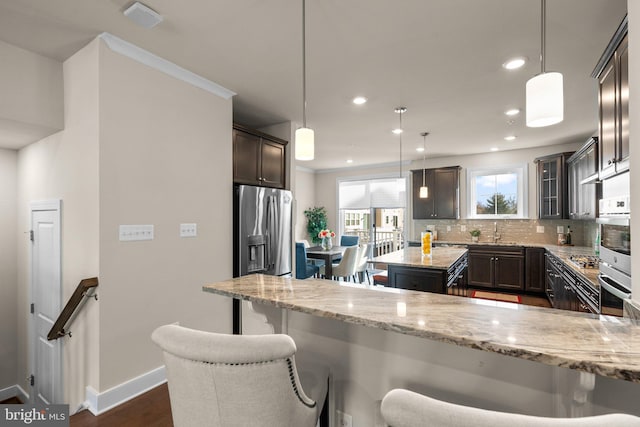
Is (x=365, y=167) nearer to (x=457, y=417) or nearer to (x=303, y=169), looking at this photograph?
(x=303, y=169)

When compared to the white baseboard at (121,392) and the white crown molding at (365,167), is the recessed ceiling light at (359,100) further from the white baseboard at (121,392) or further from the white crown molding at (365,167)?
the white crown molding at (365,167)

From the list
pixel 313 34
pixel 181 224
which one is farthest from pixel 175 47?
pixel 181 224

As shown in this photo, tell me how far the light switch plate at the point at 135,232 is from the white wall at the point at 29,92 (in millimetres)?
1060

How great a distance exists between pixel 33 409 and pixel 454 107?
4.60 metres

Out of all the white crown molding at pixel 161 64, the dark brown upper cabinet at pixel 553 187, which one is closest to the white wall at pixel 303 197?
the white crown molding at pixel 161 64

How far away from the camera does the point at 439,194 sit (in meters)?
6.32

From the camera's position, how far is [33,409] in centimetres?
205

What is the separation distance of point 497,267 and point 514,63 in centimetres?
396

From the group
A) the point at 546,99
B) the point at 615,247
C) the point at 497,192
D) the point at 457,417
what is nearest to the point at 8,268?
the point at 457,417

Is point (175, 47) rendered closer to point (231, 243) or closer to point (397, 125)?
point (231, 243)

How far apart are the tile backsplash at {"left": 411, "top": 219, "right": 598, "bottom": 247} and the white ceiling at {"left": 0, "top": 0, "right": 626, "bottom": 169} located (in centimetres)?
244

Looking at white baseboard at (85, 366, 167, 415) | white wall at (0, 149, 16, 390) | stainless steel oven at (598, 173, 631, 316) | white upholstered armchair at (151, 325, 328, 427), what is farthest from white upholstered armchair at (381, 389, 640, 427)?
white wall at (0, 149, 16, 390)

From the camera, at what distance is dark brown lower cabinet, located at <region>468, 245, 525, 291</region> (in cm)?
524

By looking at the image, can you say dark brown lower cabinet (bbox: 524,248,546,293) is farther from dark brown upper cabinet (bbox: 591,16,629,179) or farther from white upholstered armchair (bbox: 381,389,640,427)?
white upholstered armchair (bbox: 381,389,640,427)
